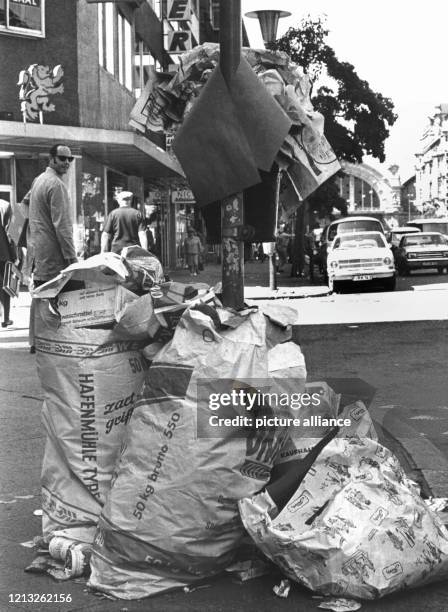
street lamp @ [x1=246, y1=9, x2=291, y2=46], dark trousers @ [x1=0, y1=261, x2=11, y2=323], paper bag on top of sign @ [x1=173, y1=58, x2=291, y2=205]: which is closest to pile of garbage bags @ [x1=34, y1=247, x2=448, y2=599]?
paper bag on top of sign @ [x1=173, y1=58, x2=291, y2=205]

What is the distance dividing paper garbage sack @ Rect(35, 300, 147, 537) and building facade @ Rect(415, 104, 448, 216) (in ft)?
362

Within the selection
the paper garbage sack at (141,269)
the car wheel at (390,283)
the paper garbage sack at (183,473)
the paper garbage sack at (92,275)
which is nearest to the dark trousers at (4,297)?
the paper garbage sack at (141,269)

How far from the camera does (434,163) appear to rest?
138625 millimetres

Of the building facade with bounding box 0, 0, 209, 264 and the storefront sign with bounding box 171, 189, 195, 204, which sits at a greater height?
the building facade with bounding box 0, 0, 209, 264

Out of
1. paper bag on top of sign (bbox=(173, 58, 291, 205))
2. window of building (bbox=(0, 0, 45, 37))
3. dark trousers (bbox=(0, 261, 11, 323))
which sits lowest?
dark trousers (bbox=(0, 261, 11, 323))

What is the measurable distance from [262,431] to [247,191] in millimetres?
1573

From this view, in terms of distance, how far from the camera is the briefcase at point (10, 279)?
12.4 m

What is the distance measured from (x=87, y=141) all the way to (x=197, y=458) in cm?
1998

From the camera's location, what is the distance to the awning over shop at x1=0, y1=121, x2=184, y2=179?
21641 mm

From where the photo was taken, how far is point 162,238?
38.3m

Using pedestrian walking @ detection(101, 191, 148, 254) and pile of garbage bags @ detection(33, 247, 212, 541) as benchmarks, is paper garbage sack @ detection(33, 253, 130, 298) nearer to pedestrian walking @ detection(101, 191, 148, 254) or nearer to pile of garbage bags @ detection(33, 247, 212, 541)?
pile of garbage bags @ detection(33, 247, 212, 541)

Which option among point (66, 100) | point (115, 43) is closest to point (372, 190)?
point (115, 43)

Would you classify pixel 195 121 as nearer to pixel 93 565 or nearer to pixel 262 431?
pixel 262 431

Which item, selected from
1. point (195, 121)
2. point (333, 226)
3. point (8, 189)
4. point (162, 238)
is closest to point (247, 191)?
point (195, 121)
